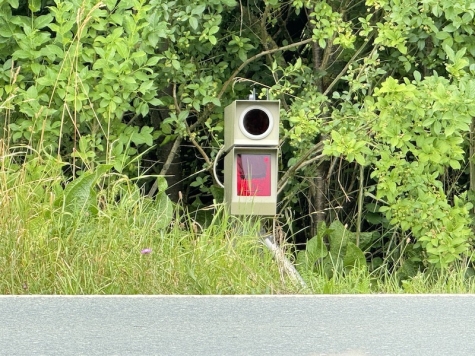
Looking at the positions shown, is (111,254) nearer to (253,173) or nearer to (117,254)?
(117,254)

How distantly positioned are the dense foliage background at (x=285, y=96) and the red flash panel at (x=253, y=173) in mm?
451

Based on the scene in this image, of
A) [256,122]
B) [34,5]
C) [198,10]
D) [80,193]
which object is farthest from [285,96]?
[80,193]

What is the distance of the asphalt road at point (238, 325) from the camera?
3451 millimetres

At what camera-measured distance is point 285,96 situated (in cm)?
741

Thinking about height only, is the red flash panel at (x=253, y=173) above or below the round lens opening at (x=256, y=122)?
below

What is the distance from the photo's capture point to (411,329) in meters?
3.73

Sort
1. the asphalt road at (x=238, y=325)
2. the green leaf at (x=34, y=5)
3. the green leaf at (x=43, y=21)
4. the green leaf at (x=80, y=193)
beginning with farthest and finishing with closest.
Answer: the green leaf at (x=34, y=5) < the green leaf at (x=43, y=21) < the green leaf at (x=80, y=193) < the asphalt road at (x=238, y=325)

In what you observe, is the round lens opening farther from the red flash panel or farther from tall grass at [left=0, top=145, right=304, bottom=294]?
tall grass at [left=0, top=145, right=304, bottom=294]

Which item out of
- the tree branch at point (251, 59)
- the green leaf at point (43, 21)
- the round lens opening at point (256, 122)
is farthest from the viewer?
the tree branch at point (251, 59)

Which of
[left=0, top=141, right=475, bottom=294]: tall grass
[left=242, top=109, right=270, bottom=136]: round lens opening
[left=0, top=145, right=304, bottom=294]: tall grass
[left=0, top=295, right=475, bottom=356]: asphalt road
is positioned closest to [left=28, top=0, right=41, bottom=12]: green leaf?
[left=0, top=141, right=475, bottom=294]: tall grass

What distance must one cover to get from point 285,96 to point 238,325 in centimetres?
388

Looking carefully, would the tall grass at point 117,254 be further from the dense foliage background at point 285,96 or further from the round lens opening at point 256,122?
the round lens opening at point 256,122

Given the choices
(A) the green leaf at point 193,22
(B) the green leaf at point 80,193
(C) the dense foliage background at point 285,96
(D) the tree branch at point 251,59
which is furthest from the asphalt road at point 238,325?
(D) the tree branch at point 251,59

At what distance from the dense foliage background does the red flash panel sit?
45 cm
